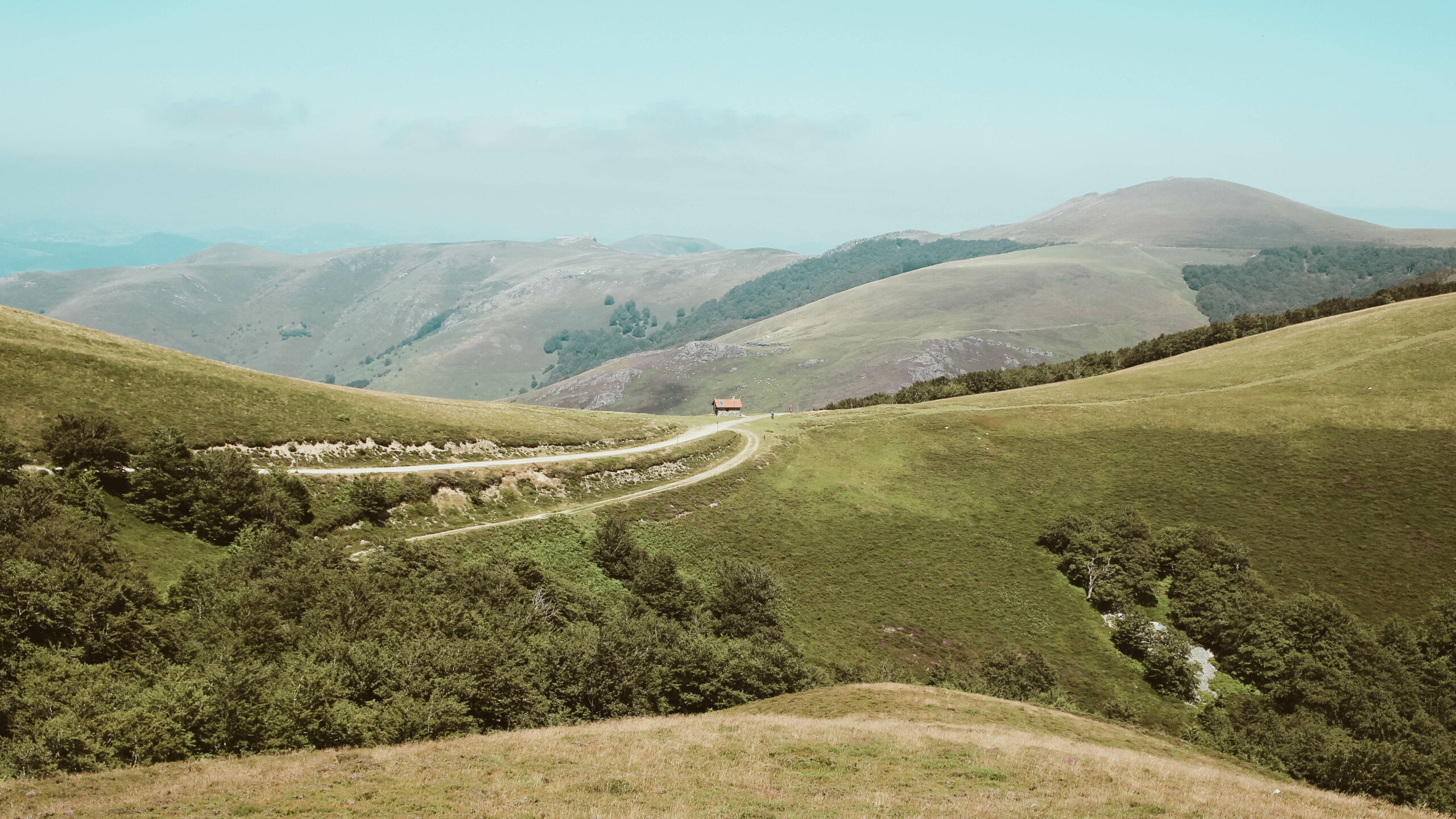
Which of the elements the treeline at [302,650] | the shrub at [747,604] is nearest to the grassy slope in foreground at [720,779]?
the treeline at [302,650]

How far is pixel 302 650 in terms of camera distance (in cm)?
3741

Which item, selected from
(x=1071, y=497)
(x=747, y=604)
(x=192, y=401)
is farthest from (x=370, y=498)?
(x=1071, y=497)

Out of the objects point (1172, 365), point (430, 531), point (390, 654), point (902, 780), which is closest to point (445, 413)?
point (430, 531)

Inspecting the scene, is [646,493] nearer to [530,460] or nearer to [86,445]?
[530,460]

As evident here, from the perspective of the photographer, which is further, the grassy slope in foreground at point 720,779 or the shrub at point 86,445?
the shrub at point 86,445

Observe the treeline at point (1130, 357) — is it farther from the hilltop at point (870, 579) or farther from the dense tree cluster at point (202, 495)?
the dense tree cluster at point (202, 495)

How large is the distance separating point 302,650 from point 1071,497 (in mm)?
81988

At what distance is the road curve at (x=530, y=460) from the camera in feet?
212

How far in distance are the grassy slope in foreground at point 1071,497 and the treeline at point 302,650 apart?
17380mm

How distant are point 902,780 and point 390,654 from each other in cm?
2566

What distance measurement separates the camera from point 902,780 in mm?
29969

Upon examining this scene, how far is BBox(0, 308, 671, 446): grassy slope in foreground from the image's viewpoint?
194 feet

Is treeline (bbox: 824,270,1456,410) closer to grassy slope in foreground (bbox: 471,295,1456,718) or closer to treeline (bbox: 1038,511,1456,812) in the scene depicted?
grassy slope in foreground (bbox: 471,295,1456,718)

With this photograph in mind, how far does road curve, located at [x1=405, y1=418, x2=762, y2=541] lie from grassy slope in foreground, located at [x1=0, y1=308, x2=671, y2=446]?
1136 cm
